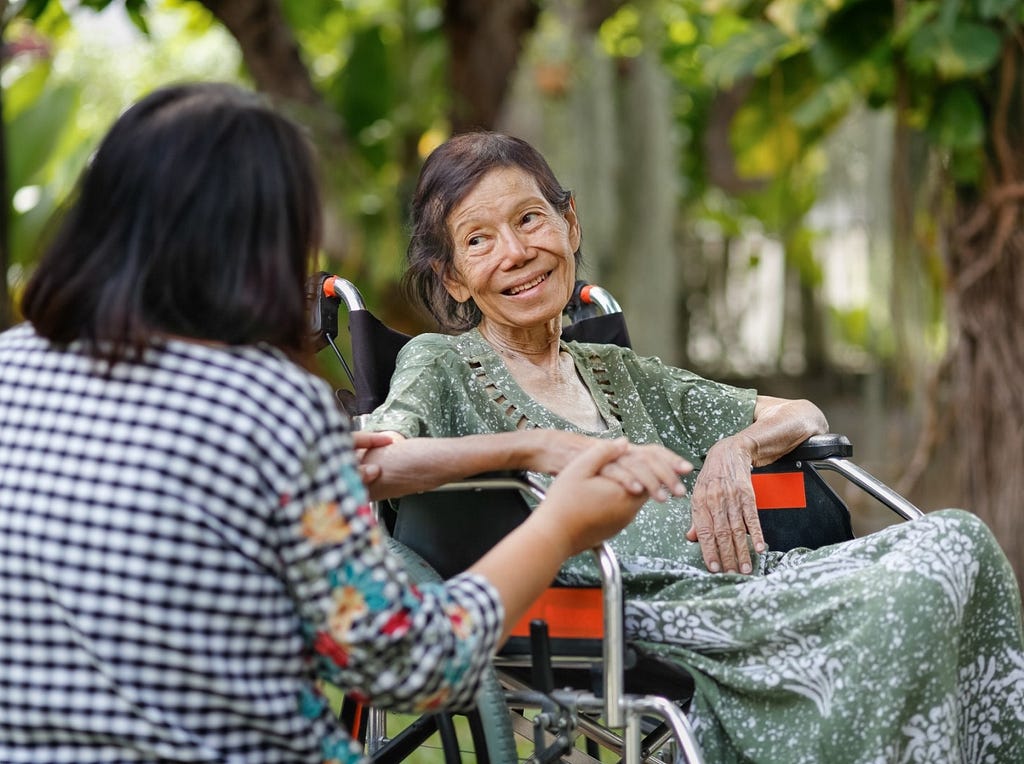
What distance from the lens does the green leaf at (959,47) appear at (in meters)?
4.16

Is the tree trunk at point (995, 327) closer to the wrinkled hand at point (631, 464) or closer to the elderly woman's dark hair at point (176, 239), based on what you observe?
the wrinkled hand at point (631, 464)

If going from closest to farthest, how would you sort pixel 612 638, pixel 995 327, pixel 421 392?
pixel 612 638
pixel 421 392
pixel 995 327

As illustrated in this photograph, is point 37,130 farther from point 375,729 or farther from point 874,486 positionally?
point 874,486

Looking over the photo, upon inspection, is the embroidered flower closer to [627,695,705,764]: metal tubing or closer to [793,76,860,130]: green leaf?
[627,695,705,764]: metal tubing

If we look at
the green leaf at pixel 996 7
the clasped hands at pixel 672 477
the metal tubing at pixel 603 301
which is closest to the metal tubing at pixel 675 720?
the clasped hands at pixel 672 477

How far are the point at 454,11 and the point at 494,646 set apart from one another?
16.8ft

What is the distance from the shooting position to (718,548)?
2145 mm

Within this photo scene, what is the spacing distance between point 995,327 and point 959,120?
751mm

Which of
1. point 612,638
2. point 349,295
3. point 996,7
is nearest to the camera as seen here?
point 612,638

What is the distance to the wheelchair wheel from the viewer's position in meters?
1.83

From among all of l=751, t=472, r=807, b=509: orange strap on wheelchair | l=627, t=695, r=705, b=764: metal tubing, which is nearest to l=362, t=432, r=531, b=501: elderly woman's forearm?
l=627, t=695, r=705, b=764: metal tubing

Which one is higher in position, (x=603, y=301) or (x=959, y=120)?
(x=959, y=120)

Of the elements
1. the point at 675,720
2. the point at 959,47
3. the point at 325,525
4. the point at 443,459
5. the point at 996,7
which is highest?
the point at 996,7

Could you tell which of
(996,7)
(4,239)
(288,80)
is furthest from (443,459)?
(288,80)
